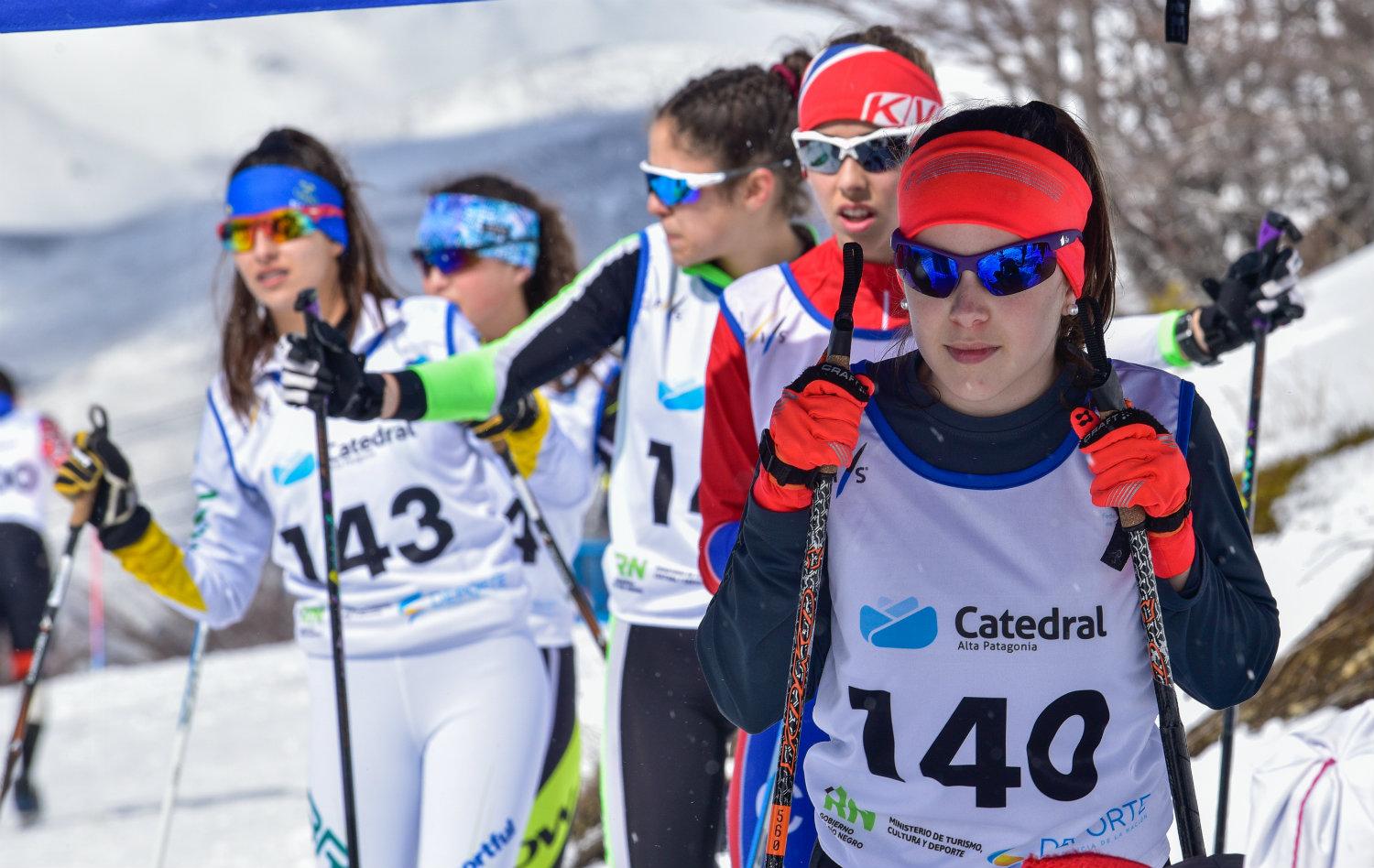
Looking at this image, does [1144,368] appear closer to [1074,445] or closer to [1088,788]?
[1074,445]

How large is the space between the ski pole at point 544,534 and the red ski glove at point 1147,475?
2154 mm

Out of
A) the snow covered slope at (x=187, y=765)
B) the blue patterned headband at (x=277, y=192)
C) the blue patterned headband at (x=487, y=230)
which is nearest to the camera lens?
the blue patterned headband at (x=277, y=192)

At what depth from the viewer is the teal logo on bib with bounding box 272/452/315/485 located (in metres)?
3.50

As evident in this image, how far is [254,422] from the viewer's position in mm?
3650

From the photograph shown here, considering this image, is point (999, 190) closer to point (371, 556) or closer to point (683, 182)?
point (683, 182)

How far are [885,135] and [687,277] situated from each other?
70 cm

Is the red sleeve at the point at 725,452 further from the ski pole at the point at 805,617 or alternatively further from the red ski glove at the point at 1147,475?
the red ski glove at the point at 1147,475

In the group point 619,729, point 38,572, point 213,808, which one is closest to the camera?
point 619,729

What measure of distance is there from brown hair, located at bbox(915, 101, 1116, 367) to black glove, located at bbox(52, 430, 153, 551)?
91.6 inches

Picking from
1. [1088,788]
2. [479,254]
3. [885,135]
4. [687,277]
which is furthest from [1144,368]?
[479,254]

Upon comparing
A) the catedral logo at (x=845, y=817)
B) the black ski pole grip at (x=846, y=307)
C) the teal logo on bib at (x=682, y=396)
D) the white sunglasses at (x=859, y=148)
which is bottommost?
the catedral logo at (x=845, y=817)

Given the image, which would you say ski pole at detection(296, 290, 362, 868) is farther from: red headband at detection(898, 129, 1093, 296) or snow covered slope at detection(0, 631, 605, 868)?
snow covered slope at detection(0, 631, 605, 868)

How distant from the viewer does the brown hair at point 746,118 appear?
11.0 ft

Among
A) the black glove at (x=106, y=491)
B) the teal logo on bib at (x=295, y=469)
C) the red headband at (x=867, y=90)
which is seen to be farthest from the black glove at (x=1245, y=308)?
the black glove at (x=106, y=491)
